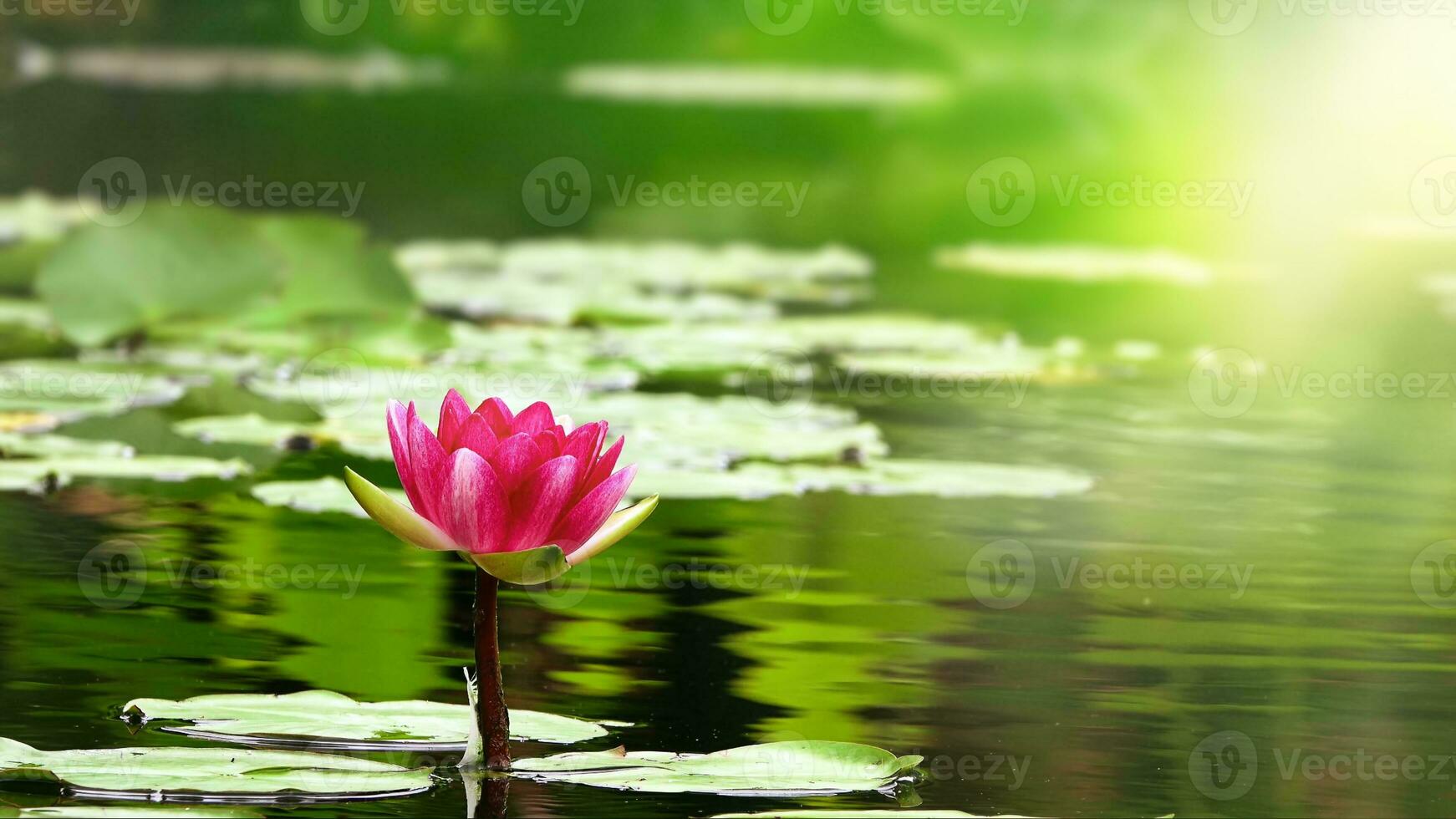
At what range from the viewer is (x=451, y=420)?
3.84 feet

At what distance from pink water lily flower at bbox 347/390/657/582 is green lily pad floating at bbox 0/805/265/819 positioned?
202 mm

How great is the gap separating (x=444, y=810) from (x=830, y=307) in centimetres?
415

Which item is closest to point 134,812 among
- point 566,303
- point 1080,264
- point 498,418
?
point 498,418

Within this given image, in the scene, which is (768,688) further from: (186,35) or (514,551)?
(186,35)

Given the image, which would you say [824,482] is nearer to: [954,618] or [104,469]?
[954,618]

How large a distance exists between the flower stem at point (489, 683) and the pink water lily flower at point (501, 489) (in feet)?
0.08

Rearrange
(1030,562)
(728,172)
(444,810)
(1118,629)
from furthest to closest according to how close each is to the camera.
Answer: (728,172), (1030,562), (1118,629), (444,810)

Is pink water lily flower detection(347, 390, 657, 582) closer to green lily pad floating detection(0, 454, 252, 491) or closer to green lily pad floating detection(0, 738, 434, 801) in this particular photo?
green lily pad floating detection(0, 738, 434, 801)

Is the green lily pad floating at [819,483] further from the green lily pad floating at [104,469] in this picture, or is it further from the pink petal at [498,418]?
the pink petal at [498,418]

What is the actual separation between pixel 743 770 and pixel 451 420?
12.2 inches

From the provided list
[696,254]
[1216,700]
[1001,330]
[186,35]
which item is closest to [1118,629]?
[1216,700]

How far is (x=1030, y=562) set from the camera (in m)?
2.26

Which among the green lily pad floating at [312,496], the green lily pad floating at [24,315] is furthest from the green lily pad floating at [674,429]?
the green lily pad floating at [24,315]

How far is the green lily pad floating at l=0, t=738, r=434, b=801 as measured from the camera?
1.10 metres
